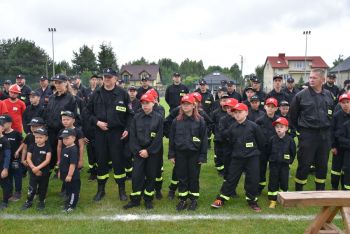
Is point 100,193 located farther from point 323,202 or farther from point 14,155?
point 323,202

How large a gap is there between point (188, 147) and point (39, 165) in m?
2.55

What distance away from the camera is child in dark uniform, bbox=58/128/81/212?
5832 mm

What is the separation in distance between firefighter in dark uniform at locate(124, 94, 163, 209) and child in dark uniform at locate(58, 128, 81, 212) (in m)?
0.92

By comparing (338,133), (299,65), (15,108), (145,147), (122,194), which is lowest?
(122,194)

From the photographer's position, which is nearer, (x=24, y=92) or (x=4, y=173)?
(x=4, y=173)

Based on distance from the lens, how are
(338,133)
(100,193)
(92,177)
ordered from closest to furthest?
(338,133), (100,193), (92,177)

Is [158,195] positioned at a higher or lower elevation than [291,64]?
lower

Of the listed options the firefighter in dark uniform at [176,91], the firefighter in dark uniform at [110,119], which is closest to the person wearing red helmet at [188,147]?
the firefighter in dark uniform at [110,119]

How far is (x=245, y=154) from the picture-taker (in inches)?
234

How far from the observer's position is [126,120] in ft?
21.3

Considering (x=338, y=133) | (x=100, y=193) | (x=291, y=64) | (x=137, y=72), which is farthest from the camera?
(x=137, y=72)

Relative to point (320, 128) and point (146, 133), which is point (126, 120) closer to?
point (146, 133)

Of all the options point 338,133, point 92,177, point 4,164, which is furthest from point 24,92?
point 338,133

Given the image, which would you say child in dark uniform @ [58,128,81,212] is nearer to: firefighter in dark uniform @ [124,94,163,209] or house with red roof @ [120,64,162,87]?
firefighter in dark uniform @ [124,94,163,209]
